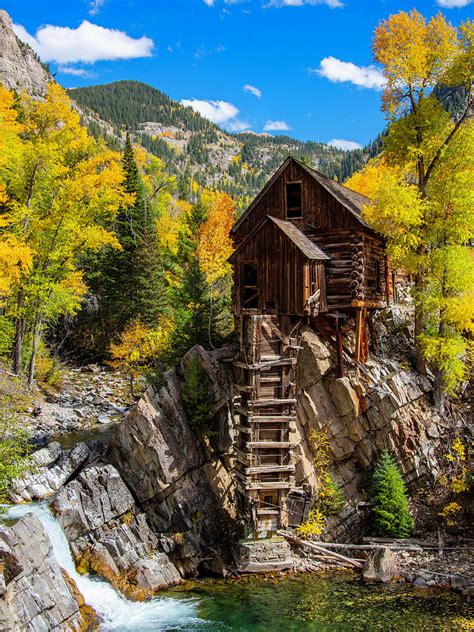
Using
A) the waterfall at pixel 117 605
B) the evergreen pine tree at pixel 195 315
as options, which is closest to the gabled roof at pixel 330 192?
the evergreen pine tree at pixel 195 315

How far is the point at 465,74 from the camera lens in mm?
20312

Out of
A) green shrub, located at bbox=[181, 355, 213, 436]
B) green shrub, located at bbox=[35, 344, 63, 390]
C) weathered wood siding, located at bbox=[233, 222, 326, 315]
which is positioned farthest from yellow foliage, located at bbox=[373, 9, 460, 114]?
green shrub, located at bbox=[35, 344, 63, 390]

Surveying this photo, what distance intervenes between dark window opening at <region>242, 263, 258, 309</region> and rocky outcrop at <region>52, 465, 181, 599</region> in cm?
903

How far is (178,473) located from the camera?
64.4ft

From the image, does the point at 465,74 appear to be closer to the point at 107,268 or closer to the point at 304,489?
the point at 304,489

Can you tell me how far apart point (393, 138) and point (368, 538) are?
653 inches

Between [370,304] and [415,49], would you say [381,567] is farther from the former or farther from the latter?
[415,49]

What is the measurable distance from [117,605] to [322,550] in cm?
753

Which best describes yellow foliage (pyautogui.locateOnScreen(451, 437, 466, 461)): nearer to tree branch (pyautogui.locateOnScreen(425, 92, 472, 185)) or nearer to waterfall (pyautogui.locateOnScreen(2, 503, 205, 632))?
tree branch (pyautogui.locateOnScreen(425, 92, 472, 185))

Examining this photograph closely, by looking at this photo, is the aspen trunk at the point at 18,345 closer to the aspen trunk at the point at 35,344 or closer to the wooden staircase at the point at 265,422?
the aspen trunk at the point at 35,344

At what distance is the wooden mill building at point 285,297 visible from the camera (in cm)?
1912

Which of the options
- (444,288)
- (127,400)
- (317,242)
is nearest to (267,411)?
(317,242)

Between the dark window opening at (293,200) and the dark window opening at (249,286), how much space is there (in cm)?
299

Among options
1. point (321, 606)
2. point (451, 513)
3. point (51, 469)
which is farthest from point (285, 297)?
point (51, 469)
